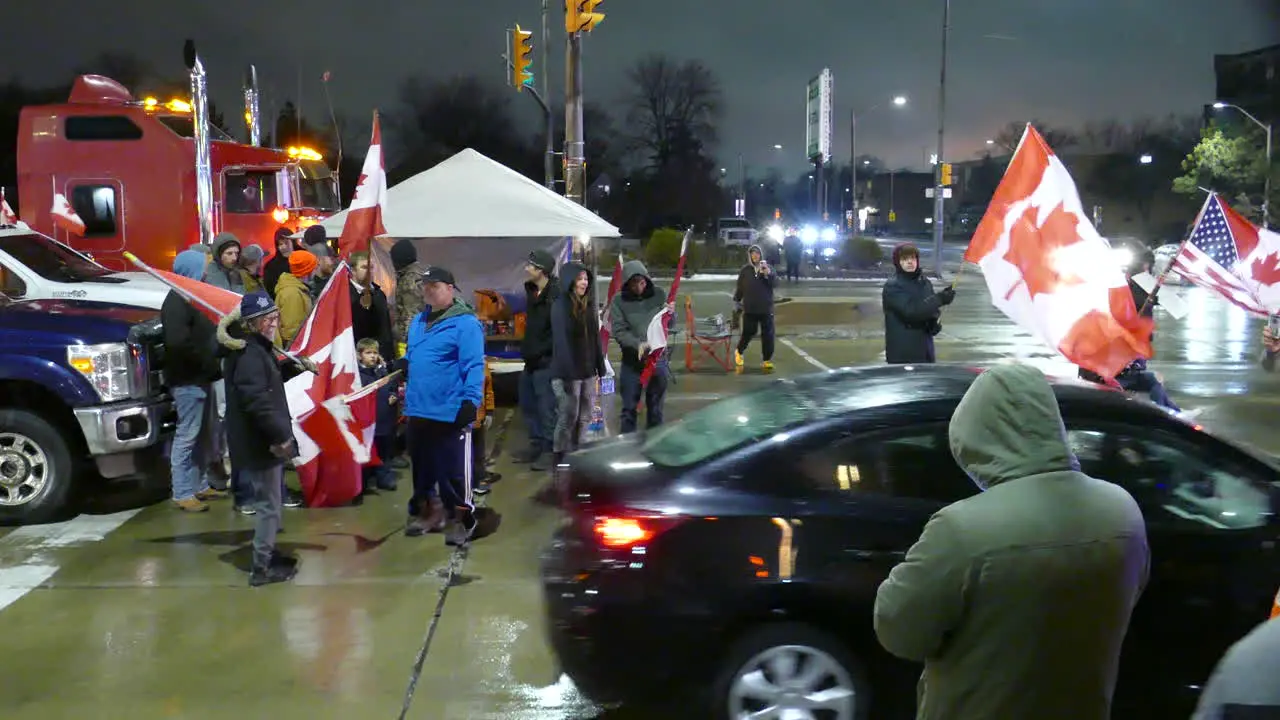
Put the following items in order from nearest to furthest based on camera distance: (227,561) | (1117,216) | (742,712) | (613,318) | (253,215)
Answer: (742,712), (227,561), (613,318), (253,215), (1117,216)

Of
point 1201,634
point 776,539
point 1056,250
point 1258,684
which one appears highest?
point 1056,250

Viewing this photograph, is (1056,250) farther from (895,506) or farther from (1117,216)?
(1117,216)

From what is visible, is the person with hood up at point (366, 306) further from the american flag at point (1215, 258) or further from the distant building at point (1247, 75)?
the distant building at point (1247, 75)

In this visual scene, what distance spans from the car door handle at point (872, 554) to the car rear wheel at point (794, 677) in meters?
0.30

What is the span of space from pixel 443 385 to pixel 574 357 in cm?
195

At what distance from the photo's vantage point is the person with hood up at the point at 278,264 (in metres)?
11.0

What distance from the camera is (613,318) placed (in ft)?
30.2

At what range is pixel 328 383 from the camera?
7578mm

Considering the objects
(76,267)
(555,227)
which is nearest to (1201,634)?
(555,227)

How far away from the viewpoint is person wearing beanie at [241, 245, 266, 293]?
9297mm

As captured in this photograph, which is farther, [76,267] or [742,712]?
[76,267]

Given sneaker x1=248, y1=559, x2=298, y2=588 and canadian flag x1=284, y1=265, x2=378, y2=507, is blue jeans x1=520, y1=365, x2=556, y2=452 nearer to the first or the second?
canadian flag x1=284, y1=265, x2=378, y2=507

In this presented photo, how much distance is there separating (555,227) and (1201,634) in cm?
822

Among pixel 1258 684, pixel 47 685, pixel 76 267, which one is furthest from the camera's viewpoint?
pixel 76 267
